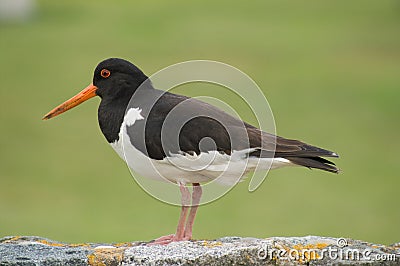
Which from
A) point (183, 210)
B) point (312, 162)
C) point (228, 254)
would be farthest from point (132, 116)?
point (228, 254)

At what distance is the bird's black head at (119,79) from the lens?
683 centimetres

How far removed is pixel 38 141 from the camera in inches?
921

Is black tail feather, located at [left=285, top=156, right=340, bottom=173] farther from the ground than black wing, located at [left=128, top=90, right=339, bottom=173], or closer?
closer

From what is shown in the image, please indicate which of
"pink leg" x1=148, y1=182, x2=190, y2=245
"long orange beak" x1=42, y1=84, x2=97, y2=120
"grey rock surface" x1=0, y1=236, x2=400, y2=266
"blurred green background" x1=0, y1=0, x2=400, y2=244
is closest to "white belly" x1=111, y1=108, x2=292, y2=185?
"pink leg" x1=148, y1=182, x2=190, y2=245

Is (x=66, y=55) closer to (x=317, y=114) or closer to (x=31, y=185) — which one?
(x=317, y=114)

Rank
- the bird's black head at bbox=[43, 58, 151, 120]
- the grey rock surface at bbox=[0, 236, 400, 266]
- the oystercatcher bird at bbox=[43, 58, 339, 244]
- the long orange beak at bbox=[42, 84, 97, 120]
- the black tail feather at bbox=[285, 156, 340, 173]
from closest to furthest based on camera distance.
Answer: the grey rock surface at bbox=[0, 236, 400, 266] → the black tail feather at bbox=[285, 156, 340, 173] → the oystercatcher bird at bbox=[43, 58, 339, 244] → the bird's black head at bbox=[43, 58, 151, 120] → the long orange beak at bbox=[42, 84, 97, 120]

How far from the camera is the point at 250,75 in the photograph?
28.0 metres

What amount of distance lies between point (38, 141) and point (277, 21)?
54.4 ft

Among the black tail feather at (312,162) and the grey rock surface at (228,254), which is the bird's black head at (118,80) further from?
the grey rock surface at (228,254)

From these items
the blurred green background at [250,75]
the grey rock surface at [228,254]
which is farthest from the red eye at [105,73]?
the blurred green background at [250,75]

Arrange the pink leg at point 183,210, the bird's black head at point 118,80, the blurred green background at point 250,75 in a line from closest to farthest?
the pink leg at point 183,210 < the bird's black head at point 118,80 < the blurred green background at point 250,75

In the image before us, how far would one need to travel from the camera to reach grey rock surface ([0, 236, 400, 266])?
16.7ft

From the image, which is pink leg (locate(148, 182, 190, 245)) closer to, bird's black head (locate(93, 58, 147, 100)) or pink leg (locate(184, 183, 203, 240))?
pink leg (locate(184, 183, 203, 240))

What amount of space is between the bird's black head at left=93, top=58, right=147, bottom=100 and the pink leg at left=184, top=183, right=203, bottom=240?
0.83 meters
